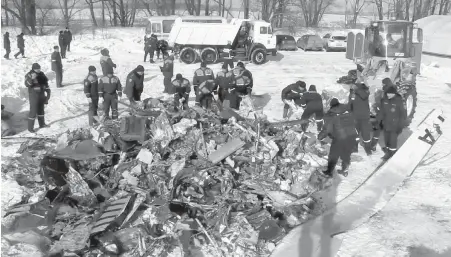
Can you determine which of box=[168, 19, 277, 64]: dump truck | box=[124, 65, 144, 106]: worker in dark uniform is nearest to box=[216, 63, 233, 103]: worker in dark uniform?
box=[124, 65, 144, 106]: worker in dark uniform

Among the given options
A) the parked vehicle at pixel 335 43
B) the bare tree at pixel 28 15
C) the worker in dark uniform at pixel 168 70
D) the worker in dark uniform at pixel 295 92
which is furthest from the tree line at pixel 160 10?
the worker in dark uniform at pixel 295 92

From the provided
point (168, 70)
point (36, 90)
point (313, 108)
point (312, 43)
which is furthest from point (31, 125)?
point (312, 43)

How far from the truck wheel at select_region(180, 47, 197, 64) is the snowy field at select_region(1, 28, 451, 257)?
0.37m

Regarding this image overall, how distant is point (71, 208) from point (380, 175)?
16.2 ft

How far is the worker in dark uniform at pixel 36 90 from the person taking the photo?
878 cm

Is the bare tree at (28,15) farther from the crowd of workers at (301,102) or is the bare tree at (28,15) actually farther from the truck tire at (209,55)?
the crowd of workers at (301,102)

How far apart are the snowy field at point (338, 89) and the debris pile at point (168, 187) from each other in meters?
0.61

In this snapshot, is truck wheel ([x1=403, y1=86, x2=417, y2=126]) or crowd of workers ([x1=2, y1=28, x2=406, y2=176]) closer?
crowd of workers ([x1=2, y1=28, x2=406, y2=176])

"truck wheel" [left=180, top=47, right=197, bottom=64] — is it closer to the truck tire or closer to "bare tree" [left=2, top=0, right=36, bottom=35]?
the truck tire

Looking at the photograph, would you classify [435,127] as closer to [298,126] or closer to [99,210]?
[298,126]

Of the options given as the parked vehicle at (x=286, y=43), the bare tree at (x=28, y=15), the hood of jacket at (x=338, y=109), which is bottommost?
the hood of jacket at (x=338, y=109)

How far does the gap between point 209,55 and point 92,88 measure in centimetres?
1049

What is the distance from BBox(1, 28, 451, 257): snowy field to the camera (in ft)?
17.1

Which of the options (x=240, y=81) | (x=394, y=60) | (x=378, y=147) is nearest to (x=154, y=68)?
(x=240, y=81)
